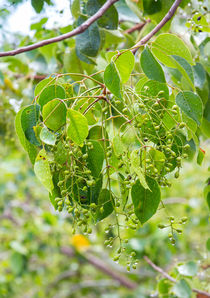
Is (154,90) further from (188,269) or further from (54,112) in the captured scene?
(188,269)

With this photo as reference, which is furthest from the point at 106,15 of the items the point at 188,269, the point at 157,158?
the point at 188,269

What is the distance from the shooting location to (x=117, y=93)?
715mm

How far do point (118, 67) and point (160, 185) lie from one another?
0.25 m

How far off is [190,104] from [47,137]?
28 centimetres

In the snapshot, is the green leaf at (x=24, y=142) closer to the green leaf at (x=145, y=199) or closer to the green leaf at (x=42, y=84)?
the green leaf at (x=42, y=84)

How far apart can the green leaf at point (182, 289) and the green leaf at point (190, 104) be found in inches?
29.9

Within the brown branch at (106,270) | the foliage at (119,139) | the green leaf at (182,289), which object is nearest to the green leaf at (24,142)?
the foliage at (119,139)

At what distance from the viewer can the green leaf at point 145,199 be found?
0.73 m

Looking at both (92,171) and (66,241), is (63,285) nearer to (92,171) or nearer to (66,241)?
(66,241)

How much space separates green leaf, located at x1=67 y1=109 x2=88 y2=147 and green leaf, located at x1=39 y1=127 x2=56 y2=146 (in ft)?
0.11

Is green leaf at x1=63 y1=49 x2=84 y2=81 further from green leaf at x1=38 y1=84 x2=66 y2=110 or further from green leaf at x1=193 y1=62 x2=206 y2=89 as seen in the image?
green leaf at x1=38 y1=84 x2=66 y2=110

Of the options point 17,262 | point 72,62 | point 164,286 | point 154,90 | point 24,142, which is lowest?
point 17,262

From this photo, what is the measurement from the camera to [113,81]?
0.71 m

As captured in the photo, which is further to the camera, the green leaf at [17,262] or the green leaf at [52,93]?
the green leaf at [17,262]
